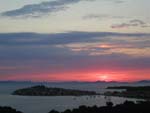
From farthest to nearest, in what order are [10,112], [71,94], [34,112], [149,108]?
[71,94], [34,112], [149,108], [10,112]

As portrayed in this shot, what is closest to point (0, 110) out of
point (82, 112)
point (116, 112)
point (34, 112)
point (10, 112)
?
point (10, 112)

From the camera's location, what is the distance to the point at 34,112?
6462 centimetres

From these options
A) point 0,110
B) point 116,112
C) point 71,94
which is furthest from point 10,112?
point 71,94

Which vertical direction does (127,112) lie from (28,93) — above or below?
below

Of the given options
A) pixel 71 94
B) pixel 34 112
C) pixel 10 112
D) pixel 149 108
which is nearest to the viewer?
pixel 10 112

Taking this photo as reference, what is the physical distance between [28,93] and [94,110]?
8361 cm

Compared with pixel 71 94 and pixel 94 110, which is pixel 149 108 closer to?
pixel 94 110

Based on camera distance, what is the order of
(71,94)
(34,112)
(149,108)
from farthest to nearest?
1. (71,94)
2. (34,112)
3. (149,108)

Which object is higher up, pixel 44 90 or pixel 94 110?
pixel 44 90

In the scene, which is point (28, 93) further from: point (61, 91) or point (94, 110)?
point (94, 110)

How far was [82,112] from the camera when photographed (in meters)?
41.4

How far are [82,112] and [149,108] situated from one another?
7332 millimetres

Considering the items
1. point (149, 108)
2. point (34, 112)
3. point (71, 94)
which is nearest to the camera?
point (149, 108)

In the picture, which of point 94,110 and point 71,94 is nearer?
point 94,110
